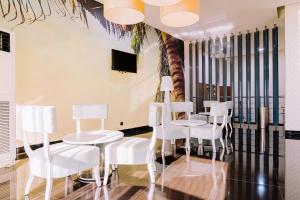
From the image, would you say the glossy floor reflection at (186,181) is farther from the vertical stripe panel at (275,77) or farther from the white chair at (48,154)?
the vertical stripe panel at (275,77)

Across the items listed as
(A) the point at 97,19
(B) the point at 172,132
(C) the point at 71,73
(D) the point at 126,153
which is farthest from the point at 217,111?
(A) the point at 97,19

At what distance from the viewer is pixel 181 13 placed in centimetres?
270

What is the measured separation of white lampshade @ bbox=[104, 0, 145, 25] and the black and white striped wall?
236 inches

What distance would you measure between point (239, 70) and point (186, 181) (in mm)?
6087

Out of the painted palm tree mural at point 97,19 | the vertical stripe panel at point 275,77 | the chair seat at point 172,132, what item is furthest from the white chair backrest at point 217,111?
the vertical stripe panel at point 275,77

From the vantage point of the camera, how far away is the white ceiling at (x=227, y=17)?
5.54 meters

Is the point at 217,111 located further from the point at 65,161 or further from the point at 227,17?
the point at 227,17

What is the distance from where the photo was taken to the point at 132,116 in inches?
256

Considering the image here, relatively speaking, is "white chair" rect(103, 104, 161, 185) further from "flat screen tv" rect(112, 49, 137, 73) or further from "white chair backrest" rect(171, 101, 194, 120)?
"flat screen tv" rect(112, 49, 137, 73)

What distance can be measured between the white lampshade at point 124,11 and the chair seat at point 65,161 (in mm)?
1579

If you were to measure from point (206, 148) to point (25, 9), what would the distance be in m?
4.17

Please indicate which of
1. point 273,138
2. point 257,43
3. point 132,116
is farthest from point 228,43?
point 132,116

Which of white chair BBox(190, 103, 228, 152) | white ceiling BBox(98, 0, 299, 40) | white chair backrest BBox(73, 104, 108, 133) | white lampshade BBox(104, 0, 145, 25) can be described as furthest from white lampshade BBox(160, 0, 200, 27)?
white ceiling BBox(98, 0, 299, 40)

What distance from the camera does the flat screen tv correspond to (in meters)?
5.77
